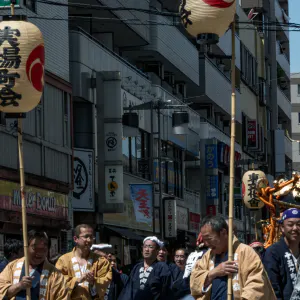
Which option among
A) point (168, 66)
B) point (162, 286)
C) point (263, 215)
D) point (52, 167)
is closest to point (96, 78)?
point (52, 167)

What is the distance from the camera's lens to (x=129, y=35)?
110ft

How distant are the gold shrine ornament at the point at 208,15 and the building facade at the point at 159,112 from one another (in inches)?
113

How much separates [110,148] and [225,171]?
2290cm

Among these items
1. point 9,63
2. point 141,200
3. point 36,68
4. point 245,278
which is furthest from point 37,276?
point 141,200

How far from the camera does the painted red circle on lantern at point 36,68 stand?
1148 centimetres

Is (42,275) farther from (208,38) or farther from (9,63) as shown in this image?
(208,38)

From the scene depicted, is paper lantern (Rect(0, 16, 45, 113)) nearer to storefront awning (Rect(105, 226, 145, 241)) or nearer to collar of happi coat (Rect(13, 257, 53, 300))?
collar of happi coat (Rect(13, 257, 53, 300))

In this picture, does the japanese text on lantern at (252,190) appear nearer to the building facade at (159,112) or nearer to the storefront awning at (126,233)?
the building facade at (159,112)

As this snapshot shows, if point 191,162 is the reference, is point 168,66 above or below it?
above

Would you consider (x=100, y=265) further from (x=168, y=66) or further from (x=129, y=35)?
(x=168, y=66)

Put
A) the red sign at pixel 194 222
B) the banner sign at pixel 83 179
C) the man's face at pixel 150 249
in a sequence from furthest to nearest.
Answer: the red sign at pixel 194 222 → the banner sign at pixel 83 179 → the man's face at pixel 150 249

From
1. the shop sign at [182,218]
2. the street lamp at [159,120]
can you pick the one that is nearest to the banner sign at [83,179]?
the street lamp at [159,120]

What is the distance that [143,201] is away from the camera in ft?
102

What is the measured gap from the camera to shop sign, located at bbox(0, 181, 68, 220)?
70.2ft
